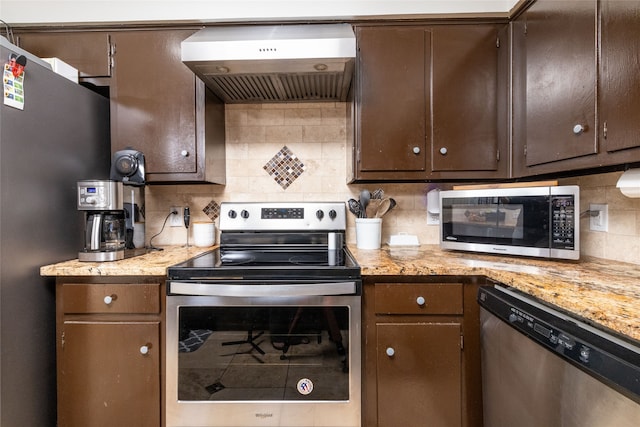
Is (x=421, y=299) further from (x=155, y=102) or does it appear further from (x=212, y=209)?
(x=155, y=102)

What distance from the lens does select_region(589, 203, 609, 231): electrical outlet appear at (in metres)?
1.40

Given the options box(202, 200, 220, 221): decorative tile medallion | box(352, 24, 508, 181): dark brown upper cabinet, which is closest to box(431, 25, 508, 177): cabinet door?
box(352, 24, 508, 181): dark brown upper cabinet

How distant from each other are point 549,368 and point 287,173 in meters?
1.55

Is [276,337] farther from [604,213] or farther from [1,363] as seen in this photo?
[604,213]

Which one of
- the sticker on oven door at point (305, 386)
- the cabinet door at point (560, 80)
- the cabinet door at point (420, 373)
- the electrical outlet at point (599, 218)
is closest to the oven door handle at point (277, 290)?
the cabinet door at point (420, 373)

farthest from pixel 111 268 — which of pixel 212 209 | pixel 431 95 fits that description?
pixel 431 95

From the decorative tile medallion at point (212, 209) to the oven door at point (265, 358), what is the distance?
2.61ft

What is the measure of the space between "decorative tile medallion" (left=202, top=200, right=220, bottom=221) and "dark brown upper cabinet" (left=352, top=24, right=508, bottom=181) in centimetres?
98

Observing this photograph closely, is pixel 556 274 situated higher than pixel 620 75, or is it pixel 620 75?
pixel 620 75

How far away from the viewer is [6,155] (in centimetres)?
118

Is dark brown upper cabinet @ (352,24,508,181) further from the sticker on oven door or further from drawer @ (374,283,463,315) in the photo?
the sticker on oven door

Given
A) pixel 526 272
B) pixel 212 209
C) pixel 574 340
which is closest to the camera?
pixel 574 340

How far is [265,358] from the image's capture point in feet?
4.12

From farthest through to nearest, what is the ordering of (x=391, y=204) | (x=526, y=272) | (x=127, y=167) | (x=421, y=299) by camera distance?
(x=391, y=204)
(x=127, y=167)
(x=421, y=299)
(x=526, y=272)
